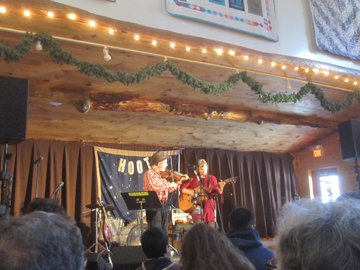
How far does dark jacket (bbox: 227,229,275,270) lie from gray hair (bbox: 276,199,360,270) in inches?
59.2

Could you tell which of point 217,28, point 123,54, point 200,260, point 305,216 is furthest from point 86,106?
point 305,216

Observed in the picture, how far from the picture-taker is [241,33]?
487cm

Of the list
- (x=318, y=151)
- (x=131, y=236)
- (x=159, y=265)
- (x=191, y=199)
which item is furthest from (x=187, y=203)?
(x=318, y=151)

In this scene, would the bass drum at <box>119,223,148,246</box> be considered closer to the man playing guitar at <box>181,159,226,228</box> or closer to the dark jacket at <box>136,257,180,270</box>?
the man playing guitar at <box>181,159,226,228</box>

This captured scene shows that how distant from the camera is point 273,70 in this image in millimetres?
Answer: 5367

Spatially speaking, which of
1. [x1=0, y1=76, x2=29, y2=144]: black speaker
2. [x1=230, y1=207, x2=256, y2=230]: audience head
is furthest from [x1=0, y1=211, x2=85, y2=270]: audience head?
[x1=0, y1=76, x2=29, y2=144]: black speaker

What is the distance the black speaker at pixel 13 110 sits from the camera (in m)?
3.36

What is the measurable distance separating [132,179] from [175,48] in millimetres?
3557

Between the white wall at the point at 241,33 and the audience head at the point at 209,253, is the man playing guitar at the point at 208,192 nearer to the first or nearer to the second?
the white wall at the point at 241,33

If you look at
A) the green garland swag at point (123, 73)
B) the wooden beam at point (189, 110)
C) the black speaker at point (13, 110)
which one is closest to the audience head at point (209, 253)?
the black speaker at point (13, 110)

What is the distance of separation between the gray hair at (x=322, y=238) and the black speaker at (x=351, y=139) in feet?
20.2

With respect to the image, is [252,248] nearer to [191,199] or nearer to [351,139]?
[191,199]

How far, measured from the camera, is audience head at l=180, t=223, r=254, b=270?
5.29ft

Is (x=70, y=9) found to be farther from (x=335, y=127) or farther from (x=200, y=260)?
(x=335, y=127)
